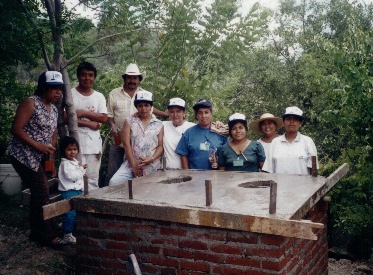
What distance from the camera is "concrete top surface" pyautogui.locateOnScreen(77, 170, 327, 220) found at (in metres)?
3.13

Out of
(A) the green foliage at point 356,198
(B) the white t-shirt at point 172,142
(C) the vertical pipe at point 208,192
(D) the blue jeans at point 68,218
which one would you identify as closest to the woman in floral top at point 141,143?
(B) the white t-shirt at point 172,142

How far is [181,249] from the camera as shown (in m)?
3.30

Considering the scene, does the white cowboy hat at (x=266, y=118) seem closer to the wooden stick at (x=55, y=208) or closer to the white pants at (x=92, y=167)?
the white pants at (x=92, y=167)

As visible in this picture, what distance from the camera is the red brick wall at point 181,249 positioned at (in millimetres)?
2998

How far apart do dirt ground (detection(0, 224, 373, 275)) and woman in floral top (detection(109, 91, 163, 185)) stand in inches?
43.8

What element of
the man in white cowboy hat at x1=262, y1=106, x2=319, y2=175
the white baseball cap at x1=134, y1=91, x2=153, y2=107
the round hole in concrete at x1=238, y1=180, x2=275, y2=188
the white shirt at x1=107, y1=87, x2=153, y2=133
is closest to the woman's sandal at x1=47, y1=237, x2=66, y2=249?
the white shirt at x1=107, y1=87, x2=153, y2=133

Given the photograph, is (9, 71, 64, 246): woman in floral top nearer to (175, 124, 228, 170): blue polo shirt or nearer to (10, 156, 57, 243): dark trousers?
(10, 156, 57, 243): dark trousers

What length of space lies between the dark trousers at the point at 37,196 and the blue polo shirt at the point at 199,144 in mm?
1675

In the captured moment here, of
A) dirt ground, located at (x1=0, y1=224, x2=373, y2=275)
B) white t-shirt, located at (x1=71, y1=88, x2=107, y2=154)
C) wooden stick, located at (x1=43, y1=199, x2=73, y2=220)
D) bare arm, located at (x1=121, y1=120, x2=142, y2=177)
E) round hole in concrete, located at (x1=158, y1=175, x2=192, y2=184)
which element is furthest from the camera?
white t-shirt, located at (x1=71, y1=88, x2=107, y2=154)

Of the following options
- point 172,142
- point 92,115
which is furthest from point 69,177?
point 172,142

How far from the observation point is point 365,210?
556cm

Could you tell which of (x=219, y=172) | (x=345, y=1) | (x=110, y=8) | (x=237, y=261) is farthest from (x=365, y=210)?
(x=345, y=1)

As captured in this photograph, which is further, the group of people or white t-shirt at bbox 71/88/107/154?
white t-shirt at bbox 71/88/107/154

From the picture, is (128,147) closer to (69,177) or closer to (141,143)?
(141,143)
